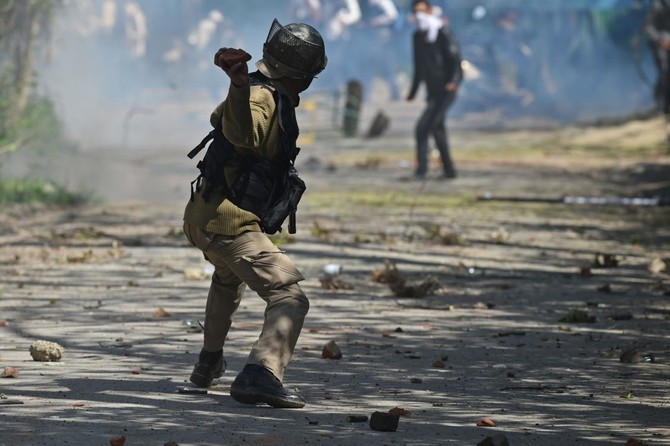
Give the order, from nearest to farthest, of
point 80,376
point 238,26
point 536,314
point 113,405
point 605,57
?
point 113,405 → point 80,376 → point 536,314 → point 605,57 → point 238,26

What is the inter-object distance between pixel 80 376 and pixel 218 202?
115 cm

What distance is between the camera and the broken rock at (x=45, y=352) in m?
6.99

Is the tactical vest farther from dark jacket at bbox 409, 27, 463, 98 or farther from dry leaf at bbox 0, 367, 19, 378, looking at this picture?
dark jacket at bbox 409, 27, 463, 98

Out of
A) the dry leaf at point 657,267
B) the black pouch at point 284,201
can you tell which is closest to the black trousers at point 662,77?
the dry leaf at point 657,267

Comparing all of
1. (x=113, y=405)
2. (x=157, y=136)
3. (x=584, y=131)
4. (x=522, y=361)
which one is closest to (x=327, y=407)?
(x=113, y=405)

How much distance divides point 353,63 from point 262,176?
34409 millimetres

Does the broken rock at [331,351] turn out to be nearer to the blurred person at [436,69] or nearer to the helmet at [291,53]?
the helmet at [291,53]

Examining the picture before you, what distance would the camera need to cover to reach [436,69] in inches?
749

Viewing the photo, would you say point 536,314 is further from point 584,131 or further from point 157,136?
point 157,136

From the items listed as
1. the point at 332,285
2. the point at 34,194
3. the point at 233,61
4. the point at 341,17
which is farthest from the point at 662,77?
the point at 233,61

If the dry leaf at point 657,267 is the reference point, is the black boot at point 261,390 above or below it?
above

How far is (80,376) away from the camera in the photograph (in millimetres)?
6598

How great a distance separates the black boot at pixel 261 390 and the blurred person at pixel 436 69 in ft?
43.1

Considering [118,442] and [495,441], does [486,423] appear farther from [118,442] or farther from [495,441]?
[118,442]
